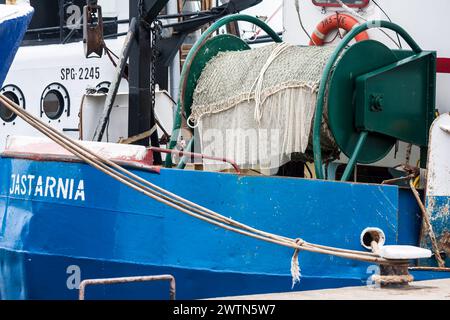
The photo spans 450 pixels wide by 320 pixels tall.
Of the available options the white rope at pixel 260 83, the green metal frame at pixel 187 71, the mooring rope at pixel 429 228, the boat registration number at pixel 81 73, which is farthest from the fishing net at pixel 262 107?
the boat registration number at pixel 81 73

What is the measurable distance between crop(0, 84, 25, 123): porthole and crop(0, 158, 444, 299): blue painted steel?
6.80 meters

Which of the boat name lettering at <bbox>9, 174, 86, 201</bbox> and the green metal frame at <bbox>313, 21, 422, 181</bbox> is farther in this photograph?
the green metal frame at <bbox>313, 21, 422, 181</bbox>

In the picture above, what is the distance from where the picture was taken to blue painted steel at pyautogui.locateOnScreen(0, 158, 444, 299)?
6.36 metres

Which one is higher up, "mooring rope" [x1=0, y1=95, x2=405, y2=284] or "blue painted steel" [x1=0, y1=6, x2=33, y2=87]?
"blue painted steel" [x1=0, y1=6, x2=33, y2=87]

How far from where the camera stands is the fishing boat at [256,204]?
6.35 meters

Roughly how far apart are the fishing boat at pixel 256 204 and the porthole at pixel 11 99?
645 cm

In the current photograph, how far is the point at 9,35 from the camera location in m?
5.92

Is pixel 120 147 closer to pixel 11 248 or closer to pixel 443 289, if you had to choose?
pixel 11 248

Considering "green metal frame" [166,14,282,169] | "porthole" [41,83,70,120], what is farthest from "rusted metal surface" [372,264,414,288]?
"porthole" [41,83,70,120]

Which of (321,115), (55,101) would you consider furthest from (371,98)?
(55,101)

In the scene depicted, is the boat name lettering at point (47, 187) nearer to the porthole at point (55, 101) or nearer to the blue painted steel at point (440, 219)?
the blue painted steel at point (440, 219)

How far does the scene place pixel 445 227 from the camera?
7.03 meters

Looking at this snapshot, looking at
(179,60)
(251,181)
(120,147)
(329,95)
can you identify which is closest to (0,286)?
(120,147)

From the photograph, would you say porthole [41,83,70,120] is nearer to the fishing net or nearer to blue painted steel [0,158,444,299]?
the fishing net
